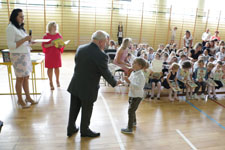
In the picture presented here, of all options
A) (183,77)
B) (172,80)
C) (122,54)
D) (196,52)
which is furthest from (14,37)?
(196,52)

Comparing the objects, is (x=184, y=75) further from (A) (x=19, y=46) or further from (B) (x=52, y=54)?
(A) (x=19, y=46)

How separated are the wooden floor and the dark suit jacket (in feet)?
2.49

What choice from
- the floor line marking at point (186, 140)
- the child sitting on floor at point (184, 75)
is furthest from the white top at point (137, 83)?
the child sitting on floor at point (184, 75)

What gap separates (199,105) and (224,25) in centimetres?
1112

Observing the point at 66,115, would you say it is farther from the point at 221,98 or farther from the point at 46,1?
the point at 46,1

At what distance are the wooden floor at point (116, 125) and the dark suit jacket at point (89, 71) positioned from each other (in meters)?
0.76

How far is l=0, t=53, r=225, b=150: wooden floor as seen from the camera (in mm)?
2473

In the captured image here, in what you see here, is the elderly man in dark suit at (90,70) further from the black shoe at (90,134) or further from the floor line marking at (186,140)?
the floor line marking at (186,140)

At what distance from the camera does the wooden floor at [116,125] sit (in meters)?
2.47

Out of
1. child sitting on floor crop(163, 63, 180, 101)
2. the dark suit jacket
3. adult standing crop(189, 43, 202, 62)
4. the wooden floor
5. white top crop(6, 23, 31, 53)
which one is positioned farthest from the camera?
adult standing crop(189, 43, 202, 62)

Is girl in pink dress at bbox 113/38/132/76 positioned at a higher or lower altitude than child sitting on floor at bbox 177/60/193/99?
higher

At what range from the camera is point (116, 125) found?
2.96 m

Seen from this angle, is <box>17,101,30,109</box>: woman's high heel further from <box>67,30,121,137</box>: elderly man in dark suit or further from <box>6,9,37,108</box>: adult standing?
<box>67,30,121,137</box>: elderly man in dark suit

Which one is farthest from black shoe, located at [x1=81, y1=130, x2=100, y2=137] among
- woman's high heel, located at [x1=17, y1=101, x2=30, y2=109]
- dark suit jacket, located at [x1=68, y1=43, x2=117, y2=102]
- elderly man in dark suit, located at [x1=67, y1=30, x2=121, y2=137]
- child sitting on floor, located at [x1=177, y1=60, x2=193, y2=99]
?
child sitting on floor, located at [x1=177, y1=60, x2=193, y2=99]
